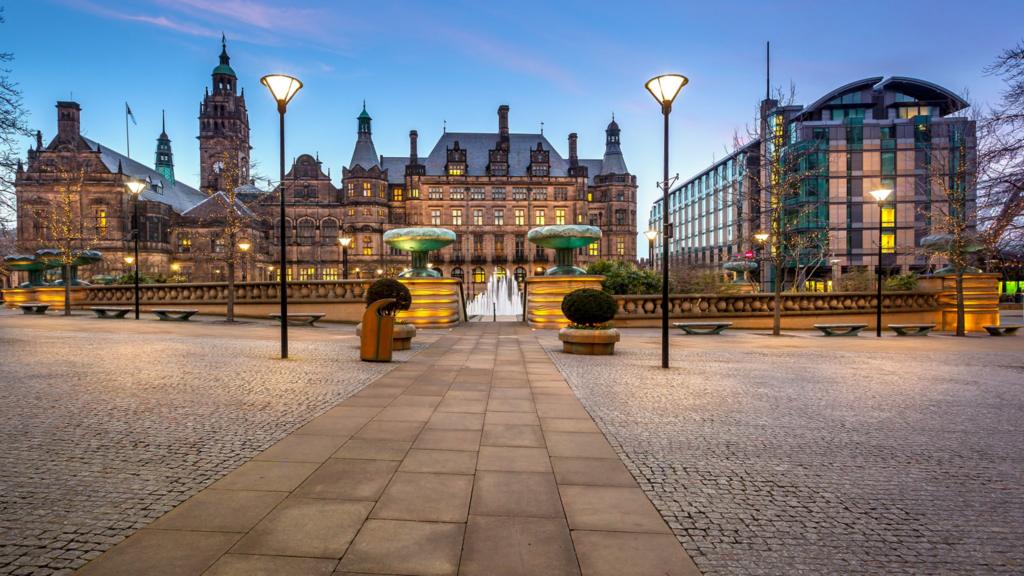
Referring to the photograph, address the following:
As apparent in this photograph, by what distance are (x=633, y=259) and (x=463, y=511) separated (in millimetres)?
69232

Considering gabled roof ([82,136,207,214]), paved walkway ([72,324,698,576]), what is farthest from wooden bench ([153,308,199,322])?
gabled roof ([82,136,207,214])

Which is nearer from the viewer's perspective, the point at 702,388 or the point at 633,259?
the point at 702,388

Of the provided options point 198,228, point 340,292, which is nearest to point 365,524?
point 340,292

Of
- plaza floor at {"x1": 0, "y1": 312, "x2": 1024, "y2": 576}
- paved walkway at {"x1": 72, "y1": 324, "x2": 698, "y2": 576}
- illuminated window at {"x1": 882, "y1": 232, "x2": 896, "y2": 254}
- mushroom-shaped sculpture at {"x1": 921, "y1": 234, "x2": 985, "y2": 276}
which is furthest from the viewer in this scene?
illuminated window at {"x1": 882, "y1": 232, "x2": 896, "y2": 254}

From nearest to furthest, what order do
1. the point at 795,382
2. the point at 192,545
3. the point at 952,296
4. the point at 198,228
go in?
1. the point at 192,545
2. the point at 795,382
3. the point at 952,296
4. the point at 198,228

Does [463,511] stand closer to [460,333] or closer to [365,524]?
[365,524]

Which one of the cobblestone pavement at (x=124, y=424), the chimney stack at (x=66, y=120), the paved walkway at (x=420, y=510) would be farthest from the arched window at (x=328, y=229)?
the paved walkway at (x=420, y=510)

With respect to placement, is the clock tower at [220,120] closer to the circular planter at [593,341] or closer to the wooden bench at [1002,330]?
the circular planter at [593,341]

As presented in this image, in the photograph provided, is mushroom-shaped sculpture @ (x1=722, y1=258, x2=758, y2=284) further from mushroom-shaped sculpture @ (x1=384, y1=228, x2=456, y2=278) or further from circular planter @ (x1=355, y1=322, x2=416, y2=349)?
circular planter @ (x1=355, y1=322, x2=416, y2=349)

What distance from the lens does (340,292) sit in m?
23.5

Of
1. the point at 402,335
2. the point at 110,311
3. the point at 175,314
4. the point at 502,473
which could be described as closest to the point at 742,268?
the point at 402,335

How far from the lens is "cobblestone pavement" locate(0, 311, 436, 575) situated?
3.48 m

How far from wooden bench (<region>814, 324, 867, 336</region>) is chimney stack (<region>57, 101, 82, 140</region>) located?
7461 cm

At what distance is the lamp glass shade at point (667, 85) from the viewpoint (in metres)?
10.8
